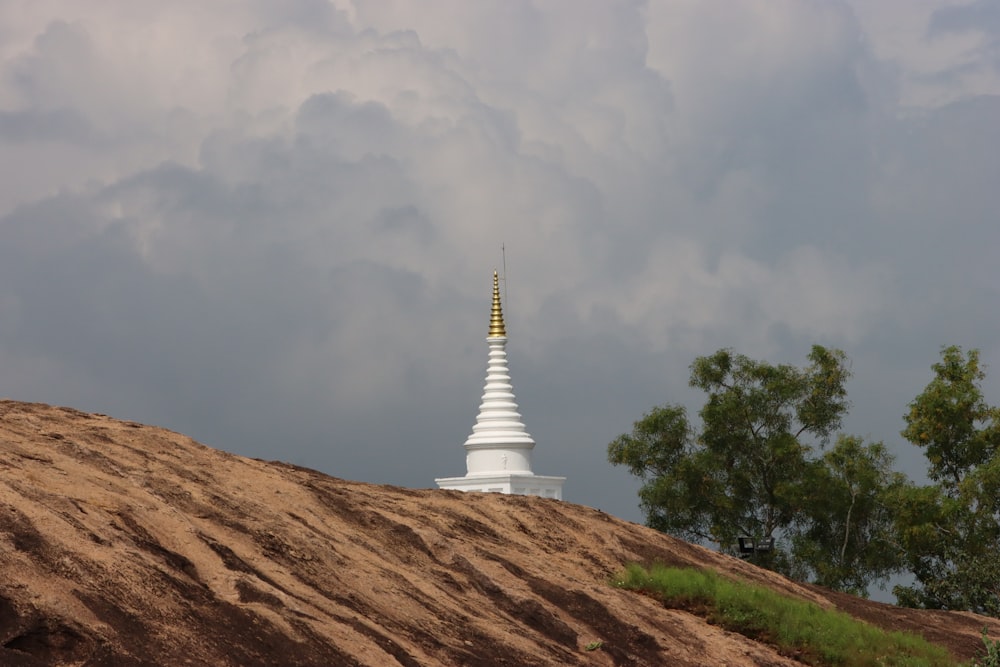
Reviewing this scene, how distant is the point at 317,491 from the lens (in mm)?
22328

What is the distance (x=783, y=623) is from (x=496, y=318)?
2734cm

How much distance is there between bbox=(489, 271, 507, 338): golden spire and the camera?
49.8m

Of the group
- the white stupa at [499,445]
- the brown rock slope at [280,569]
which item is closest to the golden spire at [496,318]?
the white stupa at [499,445]

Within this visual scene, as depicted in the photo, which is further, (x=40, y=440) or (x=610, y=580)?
(x=610, y=580)

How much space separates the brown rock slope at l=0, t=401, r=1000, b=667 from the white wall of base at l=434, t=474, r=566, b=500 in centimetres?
1958

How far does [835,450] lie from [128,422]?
26.2 m

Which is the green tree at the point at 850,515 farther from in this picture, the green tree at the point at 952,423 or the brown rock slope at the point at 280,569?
the brown rock slope at the point at 280,569

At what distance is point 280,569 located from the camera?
18.2m

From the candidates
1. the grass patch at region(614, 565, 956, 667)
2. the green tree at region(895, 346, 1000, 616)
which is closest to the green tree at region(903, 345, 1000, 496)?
the green tree at region(895, 346, 1000, 616)

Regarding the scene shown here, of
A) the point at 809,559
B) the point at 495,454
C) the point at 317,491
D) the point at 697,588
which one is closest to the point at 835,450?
the point at 809,559

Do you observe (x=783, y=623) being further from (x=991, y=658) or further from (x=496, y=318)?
(x=496, y=318)

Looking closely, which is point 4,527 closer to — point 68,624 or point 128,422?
point 68,624

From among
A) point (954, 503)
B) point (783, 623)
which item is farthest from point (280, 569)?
point (954, 503)

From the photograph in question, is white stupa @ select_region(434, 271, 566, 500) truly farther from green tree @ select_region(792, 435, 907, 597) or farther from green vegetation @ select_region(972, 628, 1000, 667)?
green vegetation @ select_region(972, 628, 1000, 667)
